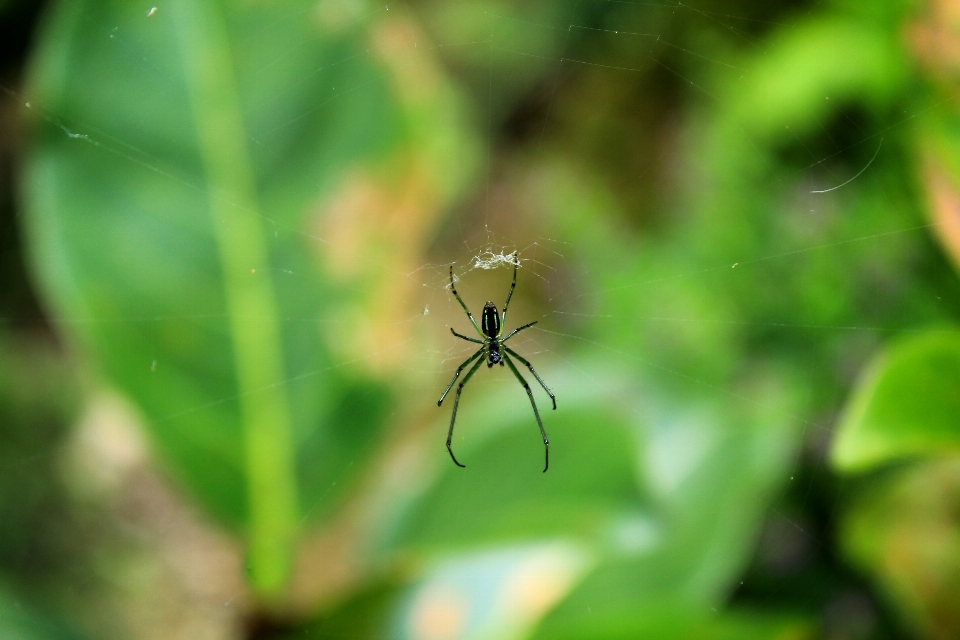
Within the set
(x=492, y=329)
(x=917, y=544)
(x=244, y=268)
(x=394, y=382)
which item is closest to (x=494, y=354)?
(x=492, y=329)

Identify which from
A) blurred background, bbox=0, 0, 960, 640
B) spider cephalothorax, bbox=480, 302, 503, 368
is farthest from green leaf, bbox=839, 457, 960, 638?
spider cephalothorax, bbox=480, 302, 503, 368

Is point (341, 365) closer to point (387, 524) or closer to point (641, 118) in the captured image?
point (387, 524)

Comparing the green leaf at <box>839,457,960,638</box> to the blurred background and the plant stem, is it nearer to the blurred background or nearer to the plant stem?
the blurred background

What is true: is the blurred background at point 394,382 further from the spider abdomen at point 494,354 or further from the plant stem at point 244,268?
the spider abdomen at point 494,354

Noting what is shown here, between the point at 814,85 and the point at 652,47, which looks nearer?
the point at 814,85

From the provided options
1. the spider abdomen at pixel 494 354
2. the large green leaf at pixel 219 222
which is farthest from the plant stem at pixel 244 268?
the spider abdomen at pixel 494 354

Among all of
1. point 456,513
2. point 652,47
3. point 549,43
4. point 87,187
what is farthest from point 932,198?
point 549,43

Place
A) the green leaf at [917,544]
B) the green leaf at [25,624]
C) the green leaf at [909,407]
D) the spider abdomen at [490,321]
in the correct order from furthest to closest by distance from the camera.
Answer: the spider abdomen at [490,321] → the green leaf at [917,544] → the green leaf at [25,624] → the green leaf at [909,407]
